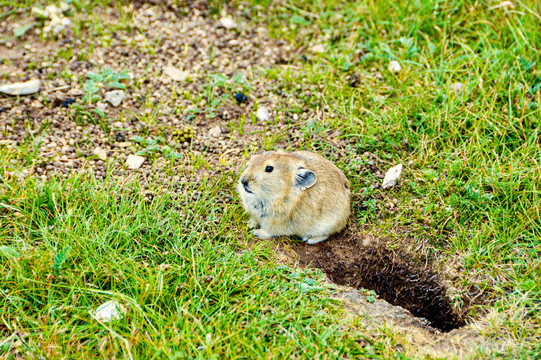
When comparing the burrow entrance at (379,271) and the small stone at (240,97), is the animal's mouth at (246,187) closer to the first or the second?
the burrow entrance at (379,271)

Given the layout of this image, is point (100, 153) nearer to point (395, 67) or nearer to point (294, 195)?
point (294, 195)

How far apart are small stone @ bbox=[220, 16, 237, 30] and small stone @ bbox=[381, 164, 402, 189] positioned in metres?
3.30

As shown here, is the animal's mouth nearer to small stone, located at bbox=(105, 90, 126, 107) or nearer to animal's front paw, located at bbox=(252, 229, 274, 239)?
animal's front paw, located at bbox=(252, 229, 274, 239)

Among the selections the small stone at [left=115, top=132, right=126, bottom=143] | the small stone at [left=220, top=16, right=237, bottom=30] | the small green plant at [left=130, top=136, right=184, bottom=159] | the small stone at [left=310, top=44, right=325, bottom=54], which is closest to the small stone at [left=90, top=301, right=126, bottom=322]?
the small green plant at [left=130, top=136, right=184, bottom=159]

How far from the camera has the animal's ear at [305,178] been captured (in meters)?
5.11

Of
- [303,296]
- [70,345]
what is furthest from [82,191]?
[303,296]

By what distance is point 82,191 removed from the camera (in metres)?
5.25

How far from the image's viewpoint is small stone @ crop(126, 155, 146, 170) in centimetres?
574

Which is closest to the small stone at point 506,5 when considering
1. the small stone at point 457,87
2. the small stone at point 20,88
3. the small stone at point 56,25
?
the small stone at point 457,87

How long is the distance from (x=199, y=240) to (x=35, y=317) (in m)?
1.55

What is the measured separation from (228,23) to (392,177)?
3.46 m

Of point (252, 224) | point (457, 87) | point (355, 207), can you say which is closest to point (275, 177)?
point (252, 224)

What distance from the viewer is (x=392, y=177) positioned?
18.9 feet

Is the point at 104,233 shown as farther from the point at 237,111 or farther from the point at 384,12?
the point at 384,12
